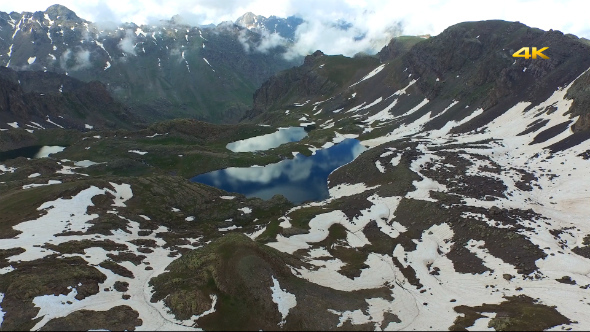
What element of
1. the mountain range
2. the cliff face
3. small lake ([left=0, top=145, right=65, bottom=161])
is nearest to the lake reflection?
the mountain range

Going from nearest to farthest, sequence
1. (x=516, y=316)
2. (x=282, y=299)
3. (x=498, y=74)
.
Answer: (x=516, y=316) < (x=282, y=299) < (x=498, y=74)

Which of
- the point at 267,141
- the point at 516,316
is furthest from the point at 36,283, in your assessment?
the point at 267,141

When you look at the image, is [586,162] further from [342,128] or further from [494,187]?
[342,128]

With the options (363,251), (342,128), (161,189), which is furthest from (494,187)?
(342,128)

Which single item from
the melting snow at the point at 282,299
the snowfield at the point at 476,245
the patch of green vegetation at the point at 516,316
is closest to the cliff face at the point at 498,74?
the snowfield at the point at 476,245

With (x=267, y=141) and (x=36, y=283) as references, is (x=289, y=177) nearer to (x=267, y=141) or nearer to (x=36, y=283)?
(x=267, y=141)

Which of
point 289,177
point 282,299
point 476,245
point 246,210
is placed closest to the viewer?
point 282,299

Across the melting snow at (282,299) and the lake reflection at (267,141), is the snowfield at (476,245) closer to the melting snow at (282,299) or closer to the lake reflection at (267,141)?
the melting snow at (282,299)
